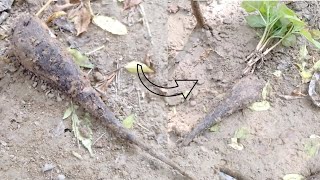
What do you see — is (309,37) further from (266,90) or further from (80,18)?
(80,18)

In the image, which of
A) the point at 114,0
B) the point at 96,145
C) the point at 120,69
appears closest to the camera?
the point at 96,145

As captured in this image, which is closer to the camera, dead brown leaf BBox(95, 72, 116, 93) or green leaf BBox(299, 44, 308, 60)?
dead brown leaf BBox(95, 72, 116, 93)

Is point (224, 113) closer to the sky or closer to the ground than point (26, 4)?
closer to the ground

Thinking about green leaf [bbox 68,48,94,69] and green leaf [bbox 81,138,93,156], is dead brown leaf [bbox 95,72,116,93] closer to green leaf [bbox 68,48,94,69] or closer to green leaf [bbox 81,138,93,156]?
Result: green leaf [bbox 68,48,94,69]

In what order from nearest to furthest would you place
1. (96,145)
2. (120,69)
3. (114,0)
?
(96,145), (120,69), (114,0)

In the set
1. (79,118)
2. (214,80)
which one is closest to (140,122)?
(79,118)

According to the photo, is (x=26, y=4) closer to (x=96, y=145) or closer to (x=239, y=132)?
(x=96, y=145)

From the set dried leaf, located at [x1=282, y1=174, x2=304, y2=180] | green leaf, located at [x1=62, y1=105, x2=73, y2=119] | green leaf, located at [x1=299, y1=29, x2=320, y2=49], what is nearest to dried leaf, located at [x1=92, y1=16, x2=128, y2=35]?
green leaf, located at [x1=62, y1=105, x2=73, y2=119]

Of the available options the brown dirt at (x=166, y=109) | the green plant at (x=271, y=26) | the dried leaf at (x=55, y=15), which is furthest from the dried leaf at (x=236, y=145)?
the dried leaf at (x=55, y=15)
